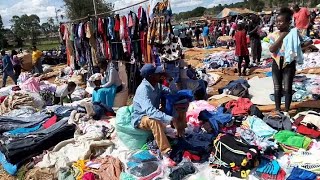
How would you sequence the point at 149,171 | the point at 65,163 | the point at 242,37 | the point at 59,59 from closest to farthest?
the point at 149,171
the point at 65,163
the point at 242,37
the point at 59,59

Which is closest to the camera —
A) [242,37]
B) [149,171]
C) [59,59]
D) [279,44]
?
[149,171]

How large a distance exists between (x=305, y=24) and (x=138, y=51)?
5225 mm

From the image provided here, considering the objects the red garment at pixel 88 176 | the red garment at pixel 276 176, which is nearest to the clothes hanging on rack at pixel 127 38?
the red garment at pixel 88 176

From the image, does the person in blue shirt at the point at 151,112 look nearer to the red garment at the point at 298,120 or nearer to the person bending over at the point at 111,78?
the red garment at the point at 298,120

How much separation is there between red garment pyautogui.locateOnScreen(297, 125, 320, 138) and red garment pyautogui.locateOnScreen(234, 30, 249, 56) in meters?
4.82

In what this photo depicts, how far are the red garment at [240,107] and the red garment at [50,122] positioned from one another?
2855mm

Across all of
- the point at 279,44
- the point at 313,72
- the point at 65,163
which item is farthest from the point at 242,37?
the point at 65,163

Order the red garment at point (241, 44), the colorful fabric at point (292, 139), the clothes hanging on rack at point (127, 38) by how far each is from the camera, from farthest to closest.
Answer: the red garment at point (241, 44), the clothes hanging on rack at point (127, 38), the colorful fabric at point (292, 139)

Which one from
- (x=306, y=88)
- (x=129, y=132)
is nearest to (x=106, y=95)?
(x=129, y=132)

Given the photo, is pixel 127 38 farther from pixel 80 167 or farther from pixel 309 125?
pixel 309 125

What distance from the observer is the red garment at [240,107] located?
16.6 ft

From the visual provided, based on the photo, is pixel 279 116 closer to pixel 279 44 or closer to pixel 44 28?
pixel 279 44

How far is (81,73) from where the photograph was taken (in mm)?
9914

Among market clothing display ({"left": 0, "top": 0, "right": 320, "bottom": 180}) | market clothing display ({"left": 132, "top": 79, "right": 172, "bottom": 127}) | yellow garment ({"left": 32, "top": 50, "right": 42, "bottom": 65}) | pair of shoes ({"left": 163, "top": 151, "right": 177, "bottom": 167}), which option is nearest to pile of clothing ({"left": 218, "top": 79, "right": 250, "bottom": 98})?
market clothing display ({"left": 0, "top": 0, "right": 320, "bottom": 180})
